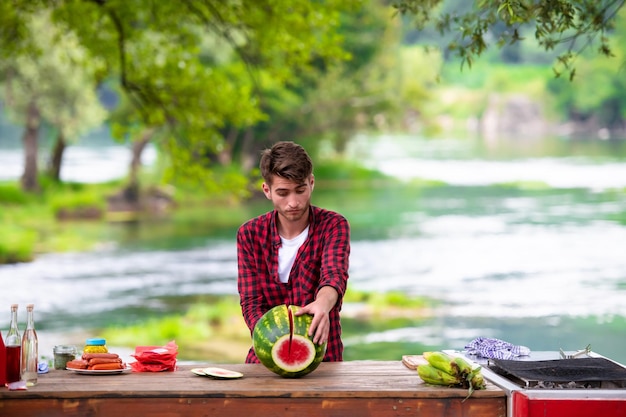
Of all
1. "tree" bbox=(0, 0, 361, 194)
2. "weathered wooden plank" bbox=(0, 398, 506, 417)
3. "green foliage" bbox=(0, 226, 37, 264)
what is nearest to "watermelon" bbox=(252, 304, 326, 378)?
"weathered wooden plank" bbox=(0, 398, 506, 417)

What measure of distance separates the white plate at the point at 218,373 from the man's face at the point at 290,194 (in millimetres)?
757

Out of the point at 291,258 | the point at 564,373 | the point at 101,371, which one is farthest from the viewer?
the point at 291,258

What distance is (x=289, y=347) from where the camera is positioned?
406 centimetres

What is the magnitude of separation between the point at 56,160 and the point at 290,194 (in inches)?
1073

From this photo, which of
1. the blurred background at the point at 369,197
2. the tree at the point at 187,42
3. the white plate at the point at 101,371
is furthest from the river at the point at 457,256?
the white plate at the point at 101,371

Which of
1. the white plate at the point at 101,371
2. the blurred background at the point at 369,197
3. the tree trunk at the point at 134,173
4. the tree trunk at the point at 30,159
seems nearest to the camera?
the white plate at the point at 101,371

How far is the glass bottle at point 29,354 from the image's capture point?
402cm

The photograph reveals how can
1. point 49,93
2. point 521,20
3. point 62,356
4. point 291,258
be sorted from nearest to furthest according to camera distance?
point 62,356 → point 291,258 → point 521,20 → point 49,93

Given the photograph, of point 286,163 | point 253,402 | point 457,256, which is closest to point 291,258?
point 286,163

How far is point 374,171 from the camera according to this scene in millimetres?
35094

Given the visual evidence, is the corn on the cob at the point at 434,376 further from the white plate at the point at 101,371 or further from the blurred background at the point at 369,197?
the blurred background at the point at 369,197

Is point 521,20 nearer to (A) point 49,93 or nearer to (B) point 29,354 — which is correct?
(B) point 29,354

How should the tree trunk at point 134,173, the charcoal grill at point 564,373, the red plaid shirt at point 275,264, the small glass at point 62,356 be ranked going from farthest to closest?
1. the tree trunk at point 134,173
2. the red plaid shirt at point 275,264
3. the small glass at point 62,356
4. the charcoal grill at point 564,373

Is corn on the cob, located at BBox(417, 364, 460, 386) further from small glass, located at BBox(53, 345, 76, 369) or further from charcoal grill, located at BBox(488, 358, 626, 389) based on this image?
small glass, located at BBox(53, 345, 76, 369)
